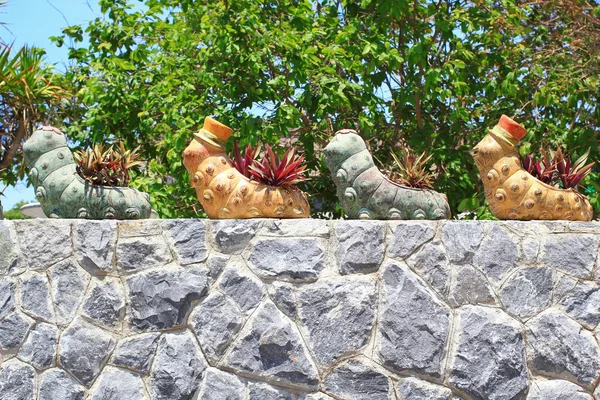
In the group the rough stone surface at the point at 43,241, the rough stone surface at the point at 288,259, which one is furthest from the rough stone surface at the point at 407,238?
the rough stone surface at the point at 43,241

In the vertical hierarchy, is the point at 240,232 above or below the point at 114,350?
above

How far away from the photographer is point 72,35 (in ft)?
24.6

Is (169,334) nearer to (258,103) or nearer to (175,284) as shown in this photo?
(175,284)

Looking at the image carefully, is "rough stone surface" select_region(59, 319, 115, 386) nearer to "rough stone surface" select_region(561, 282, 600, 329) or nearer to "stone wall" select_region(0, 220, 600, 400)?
"stone wall" select_region(0, 220, 600, 400)

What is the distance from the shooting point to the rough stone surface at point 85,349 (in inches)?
163

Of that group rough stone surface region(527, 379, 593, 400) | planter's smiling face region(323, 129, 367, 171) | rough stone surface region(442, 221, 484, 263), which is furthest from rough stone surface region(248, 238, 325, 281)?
rough stone surface region(527, 379, 593, 400)

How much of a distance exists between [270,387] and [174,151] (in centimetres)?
285

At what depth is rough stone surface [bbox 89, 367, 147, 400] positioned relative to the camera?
161 inches

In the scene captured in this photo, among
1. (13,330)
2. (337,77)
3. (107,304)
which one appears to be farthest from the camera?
(337,77)

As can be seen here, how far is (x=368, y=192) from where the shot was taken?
4125mm

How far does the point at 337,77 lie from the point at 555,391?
3.29 meters

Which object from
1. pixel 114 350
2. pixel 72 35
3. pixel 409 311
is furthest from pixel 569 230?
pixel 72 35

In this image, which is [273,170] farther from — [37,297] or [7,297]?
[7,297]

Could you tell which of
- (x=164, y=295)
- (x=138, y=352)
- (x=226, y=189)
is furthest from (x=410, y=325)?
(x=138, y=352)
